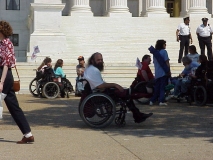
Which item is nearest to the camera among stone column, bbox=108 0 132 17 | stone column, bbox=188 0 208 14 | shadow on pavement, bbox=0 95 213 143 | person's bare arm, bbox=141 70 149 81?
shadow on pavement, bbox=0 95 213 143

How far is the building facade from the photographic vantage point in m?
29.3

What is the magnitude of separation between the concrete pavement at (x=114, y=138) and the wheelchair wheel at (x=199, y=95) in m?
1.32

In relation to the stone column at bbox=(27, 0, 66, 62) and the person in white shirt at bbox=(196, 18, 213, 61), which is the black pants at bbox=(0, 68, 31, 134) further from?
the stone column at bbox=(27, 0, 66, 62)

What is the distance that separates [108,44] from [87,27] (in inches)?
86.1

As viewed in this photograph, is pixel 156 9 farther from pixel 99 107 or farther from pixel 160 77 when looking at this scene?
pixel 99 107

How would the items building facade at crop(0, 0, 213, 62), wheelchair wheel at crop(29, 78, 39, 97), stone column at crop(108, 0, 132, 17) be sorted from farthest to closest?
stone column at crop(108, 0, 132, 17)
building facade at crop(0, 0, 213, 62)
wheelchair wheel at crop(29, 78, 39, 97)

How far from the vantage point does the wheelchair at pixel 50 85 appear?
20.4m

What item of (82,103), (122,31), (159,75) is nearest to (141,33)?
(122,31)

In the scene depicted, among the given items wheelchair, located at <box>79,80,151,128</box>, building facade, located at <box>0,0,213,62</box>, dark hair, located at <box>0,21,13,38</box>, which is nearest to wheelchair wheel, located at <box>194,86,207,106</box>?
wheelchair, located at <box>79,80,151,128</box>

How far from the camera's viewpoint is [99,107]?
12391mm

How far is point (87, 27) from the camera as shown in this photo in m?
32.5

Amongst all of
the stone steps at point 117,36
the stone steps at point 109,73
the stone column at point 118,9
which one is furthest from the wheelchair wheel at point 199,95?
the stone column at point 118,9

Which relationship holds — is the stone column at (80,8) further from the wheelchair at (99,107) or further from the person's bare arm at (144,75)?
the wheelchair at (99,107)

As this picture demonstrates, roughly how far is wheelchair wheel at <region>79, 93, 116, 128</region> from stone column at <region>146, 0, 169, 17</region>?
24.2m
